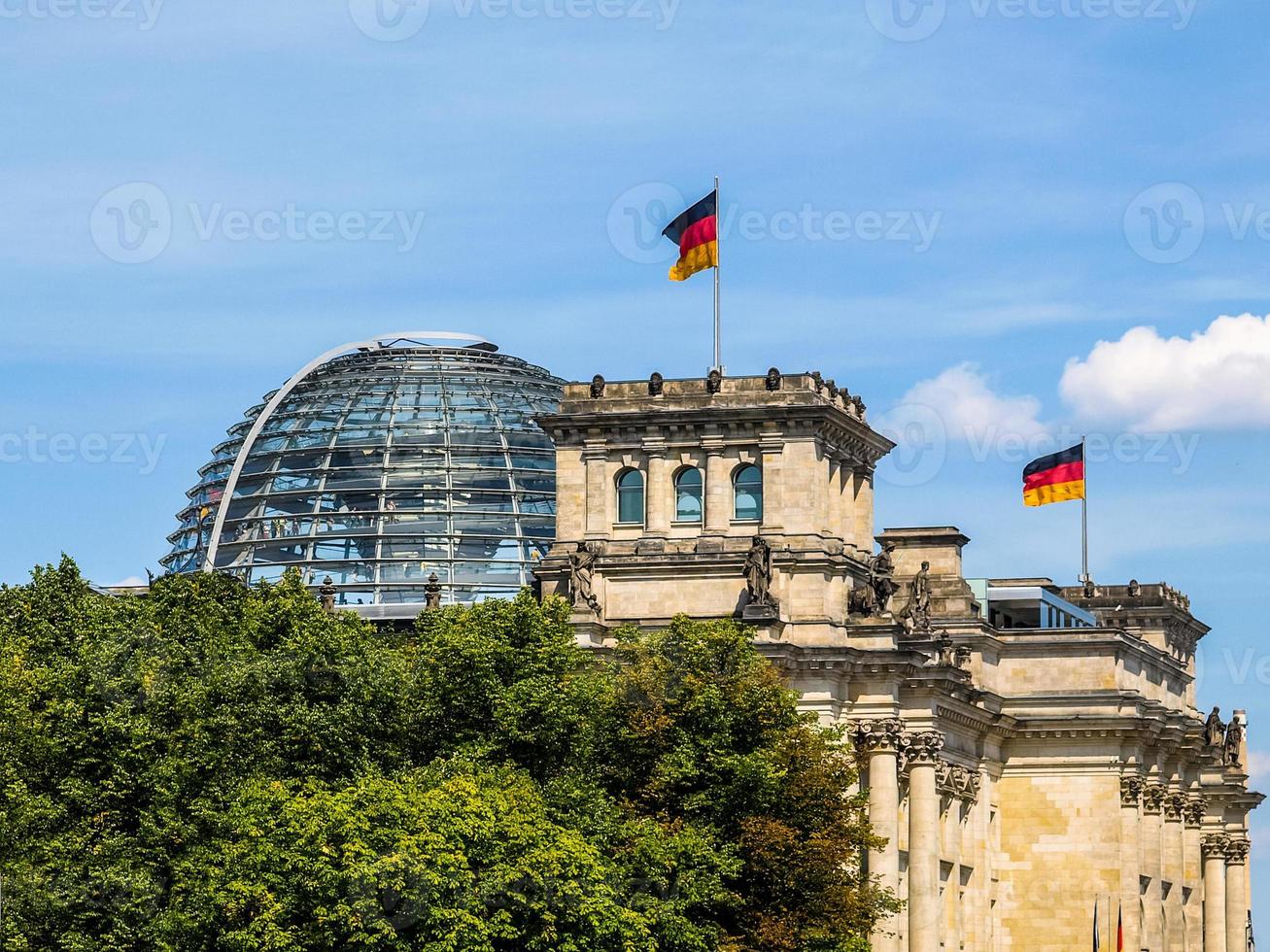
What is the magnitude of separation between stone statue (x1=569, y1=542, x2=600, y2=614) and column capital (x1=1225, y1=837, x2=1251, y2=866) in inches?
2388

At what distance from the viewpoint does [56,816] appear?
104438 mm

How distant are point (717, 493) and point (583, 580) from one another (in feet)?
22.8

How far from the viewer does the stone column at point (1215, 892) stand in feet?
577

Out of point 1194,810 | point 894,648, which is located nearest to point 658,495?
point 894,648

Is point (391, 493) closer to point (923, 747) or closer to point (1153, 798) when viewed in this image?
point (1153, 798)

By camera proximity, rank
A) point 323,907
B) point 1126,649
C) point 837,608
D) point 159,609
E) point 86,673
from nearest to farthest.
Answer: point 323,907
point 86,673
point 159,609
point 837,608
point 1126,649

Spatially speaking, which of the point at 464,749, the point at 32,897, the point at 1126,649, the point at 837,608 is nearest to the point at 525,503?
the point at 1126,649

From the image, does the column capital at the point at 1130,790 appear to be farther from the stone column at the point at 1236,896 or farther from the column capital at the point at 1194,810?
the stone column at the point at 1236,896

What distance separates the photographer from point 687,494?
135750 millimetres

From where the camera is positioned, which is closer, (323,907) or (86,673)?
(323,907)

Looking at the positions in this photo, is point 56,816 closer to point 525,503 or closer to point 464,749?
point 464,749

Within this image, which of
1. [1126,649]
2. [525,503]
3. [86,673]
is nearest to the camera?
[86,673]

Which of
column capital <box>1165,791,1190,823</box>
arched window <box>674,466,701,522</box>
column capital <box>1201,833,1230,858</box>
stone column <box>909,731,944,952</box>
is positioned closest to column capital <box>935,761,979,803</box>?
stone column <box>909,731,944,952</box>

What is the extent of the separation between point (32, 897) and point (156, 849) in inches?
217
